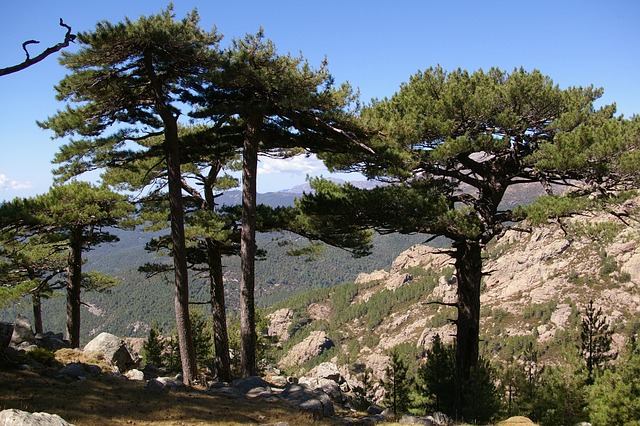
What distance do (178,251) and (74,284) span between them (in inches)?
285

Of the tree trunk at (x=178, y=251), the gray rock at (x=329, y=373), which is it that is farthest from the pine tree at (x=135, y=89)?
the gray rock at (x=329, y=373)

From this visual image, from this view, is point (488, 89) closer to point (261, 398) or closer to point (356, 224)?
point (356, 224)

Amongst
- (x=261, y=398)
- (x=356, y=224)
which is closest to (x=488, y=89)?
(x=356, y=224)

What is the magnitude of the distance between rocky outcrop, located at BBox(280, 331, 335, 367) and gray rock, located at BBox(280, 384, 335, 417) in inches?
5893

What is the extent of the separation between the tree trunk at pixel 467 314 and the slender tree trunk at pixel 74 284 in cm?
1326

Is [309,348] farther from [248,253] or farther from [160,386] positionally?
[160,386]

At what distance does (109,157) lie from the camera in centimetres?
1230

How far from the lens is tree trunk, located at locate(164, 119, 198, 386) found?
1180cm

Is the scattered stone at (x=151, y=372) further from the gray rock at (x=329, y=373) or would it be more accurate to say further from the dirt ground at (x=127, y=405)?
the gray rock at (x=329, y=373)

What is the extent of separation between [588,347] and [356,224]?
15127 millimetres

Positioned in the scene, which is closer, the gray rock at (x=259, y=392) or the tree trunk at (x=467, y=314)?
the gray rock at (x=259, y=392)

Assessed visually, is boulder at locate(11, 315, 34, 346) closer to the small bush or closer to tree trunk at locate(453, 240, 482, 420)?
the small bush

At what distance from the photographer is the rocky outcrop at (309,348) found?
6147 inches

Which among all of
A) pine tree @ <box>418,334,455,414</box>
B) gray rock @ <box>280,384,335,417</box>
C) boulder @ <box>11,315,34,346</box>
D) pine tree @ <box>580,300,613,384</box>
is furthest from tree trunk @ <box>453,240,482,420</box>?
boulder @ <box>11,315,34,346</box>
